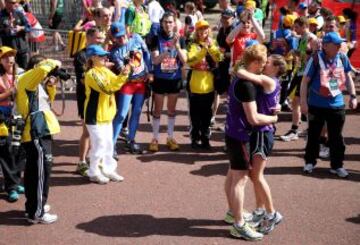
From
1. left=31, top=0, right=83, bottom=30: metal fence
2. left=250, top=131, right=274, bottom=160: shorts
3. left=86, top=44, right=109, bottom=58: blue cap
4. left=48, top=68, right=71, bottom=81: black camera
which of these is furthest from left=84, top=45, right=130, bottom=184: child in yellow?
left=31, top=0, right=83, bottom=30: metal fence

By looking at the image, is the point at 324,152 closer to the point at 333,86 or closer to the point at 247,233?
the point at 333,86

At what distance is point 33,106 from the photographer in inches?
225

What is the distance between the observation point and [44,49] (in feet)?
40.4

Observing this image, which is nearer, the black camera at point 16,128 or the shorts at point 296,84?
the black camera at point 16,128

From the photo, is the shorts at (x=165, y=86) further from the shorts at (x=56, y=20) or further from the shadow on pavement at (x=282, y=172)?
the shorts at (x=56, y=20)

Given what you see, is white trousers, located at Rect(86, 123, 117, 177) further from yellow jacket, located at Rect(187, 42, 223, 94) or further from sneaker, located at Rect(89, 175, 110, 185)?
yellow jacket, located at Rect(187, 42, 223, 94)

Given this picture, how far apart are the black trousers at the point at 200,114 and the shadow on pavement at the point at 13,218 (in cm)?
307

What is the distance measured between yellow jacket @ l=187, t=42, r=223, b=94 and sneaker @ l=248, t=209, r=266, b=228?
273 centimetres

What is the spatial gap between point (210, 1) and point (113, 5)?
13.1 m

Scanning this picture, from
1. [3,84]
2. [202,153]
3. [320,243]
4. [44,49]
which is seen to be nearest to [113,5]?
[44,49]

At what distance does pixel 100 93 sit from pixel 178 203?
1.56m

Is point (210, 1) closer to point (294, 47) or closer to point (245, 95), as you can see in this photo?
point (294, 47)

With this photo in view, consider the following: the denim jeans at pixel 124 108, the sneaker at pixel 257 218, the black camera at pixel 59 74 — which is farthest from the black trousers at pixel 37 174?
the sneaker at pixel 257 218

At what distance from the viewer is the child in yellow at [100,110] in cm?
646
